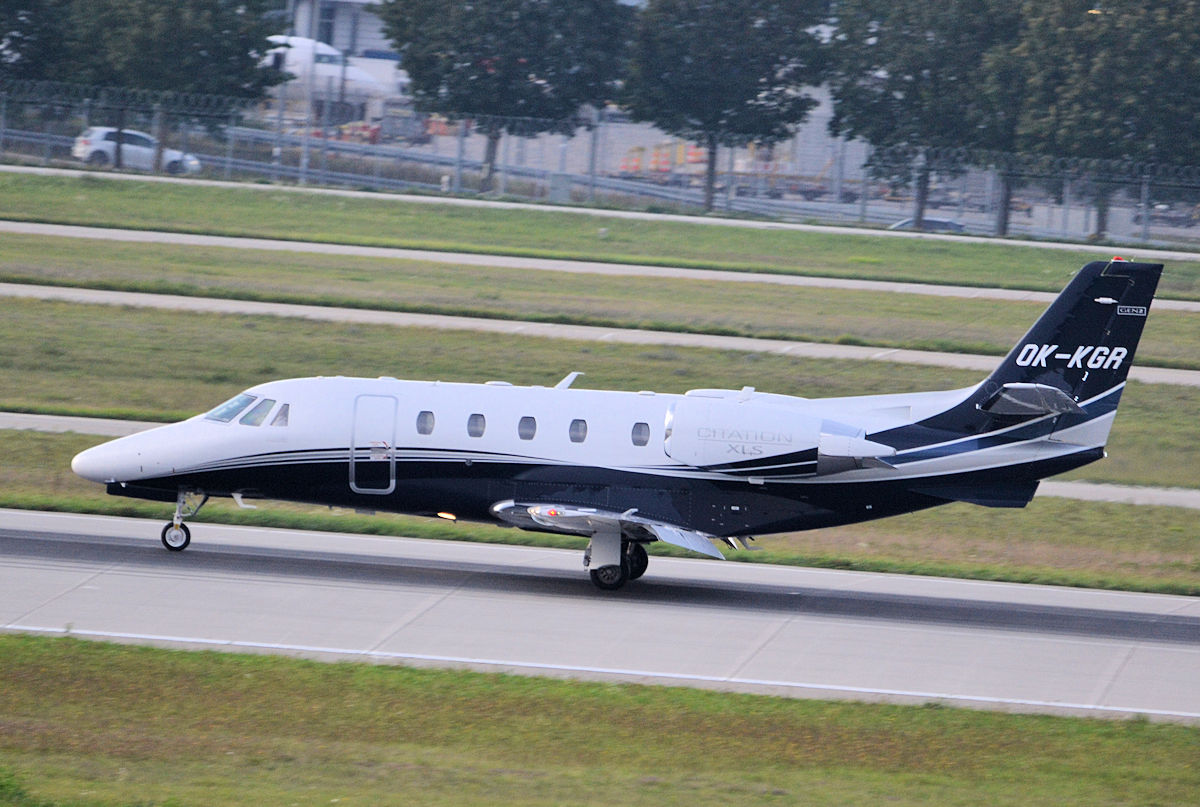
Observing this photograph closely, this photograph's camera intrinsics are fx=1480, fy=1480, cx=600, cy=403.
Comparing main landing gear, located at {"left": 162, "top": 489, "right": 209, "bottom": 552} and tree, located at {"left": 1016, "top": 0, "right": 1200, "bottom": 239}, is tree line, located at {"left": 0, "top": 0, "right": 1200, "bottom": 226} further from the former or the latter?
main landing gear, located at {"left": 162, "top": 489, "right": 209, "bottom": 552}

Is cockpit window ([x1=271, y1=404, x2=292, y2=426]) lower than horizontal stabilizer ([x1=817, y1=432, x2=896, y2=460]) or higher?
lower

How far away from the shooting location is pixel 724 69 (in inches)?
2557

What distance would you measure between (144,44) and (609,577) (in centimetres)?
4811

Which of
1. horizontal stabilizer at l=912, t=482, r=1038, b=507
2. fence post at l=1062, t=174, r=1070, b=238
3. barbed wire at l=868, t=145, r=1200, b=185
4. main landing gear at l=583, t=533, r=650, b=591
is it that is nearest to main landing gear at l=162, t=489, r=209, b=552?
main landing gear at l=583, t=533, r=650, b=591

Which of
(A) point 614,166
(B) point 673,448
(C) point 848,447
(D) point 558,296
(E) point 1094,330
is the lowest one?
→ (B) point 673,448

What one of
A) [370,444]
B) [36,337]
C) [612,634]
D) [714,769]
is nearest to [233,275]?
[36,337]

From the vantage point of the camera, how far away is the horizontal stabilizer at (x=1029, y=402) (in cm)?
2156

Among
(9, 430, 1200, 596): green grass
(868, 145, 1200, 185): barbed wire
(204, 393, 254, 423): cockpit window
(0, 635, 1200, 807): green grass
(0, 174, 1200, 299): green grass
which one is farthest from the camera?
(868, 145, 1200, 185): barbed wire

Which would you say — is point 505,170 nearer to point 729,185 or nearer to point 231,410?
point 729,185

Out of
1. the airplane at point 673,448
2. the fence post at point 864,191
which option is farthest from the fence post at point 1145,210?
the airplane at point 673,448

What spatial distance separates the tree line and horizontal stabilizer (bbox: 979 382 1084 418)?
37073mm

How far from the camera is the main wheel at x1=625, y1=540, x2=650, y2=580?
22594 mm

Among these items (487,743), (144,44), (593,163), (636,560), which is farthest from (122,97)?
(487,743)

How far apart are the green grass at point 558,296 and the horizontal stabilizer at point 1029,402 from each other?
19.3 meters
